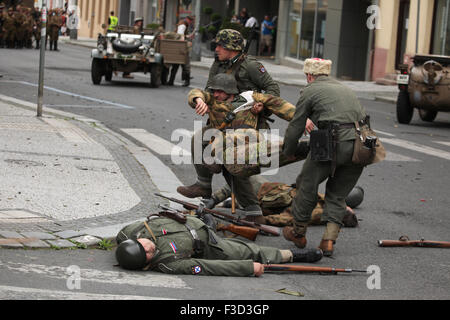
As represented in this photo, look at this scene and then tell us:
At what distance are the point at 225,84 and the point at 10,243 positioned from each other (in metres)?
2.37

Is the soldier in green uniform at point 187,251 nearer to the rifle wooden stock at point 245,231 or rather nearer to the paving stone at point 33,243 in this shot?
the paving stone at point 33,243

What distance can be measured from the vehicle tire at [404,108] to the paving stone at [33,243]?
12086 millimetres

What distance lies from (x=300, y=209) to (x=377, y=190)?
3.31 metres

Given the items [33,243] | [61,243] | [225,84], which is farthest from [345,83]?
[33,243]

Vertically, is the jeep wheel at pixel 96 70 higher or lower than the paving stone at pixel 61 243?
higher

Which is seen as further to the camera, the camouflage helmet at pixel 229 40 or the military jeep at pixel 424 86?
the military jeep at pixel 424 86

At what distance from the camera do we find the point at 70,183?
9.46 meters

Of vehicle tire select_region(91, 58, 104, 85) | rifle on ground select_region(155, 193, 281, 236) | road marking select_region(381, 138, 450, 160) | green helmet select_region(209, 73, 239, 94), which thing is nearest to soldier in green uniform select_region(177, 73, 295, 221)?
green helmet select_region(209, 73, 239, 94)

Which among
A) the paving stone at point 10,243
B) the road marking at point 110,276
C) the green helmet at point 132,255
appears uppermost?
the green helmet at point 132,255

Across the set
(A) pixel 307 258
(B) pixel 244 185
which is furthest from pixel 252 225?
(A) pixel 307 258

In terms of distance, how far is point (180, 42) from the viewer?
78.5ft

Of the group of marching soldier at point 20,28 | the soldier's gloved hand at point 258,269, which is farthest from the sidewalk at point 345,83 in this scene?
the soldier's gloved hand at point 258,269

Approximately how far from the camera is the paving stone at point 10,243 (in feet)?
22.7
